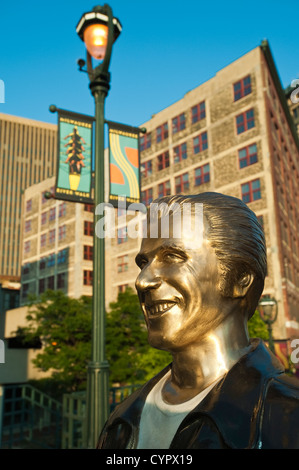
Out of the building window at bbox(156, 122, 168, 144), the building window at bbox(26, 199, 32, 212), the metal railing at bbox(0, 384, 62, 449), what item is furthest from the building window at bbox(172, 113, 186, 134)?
the building window at bbox(26, 199, 32, 212)

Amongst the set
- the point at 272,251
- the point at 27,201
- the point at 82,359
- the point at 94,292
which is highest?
the point at 27,201

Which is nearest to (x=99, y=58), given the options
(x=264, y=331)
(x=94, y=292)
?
(x=94, y=292)

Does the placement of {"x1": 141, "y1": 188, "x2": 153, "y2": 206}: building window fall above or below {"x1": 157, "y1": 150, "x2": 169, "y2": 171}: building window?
below

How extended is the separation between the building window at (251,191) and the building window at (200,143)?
5.13 m

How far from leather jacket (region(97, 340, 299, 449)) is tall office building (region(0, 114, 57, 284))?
316ft

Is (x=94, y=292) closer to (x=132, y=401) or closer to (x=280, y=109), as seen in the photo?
(x=132, y=401)

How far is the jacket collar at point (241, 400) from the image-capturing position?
120 centimetres

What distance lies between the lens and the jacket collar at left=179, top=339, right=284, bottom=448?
1199 mm

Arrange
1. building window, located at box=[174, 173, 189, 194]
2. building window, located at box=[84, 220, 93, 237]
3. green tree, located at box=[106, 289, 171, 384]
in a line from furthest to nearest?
1. building window, located at box=[84, 220, 93, 237]
2. building window, located at box=[174, 173, 189, 194]
3. green tree, located at box=[106, 289, 171, 384]

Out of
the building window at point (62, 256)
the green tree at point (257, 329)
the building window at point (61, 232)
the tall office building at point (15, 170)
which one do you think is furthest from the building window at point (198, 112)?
the tall office building at point (15, 170)

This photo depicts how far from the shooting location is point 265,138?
2416 centimetres

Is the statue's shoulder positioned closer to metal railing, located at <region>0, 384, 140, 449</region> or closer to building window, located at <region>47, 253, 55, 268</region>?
metal railing, located at <region>0, 384, 140, 449</region>

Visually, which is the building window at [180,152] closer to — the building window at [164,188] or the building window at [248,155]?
the building window at [164,188]
